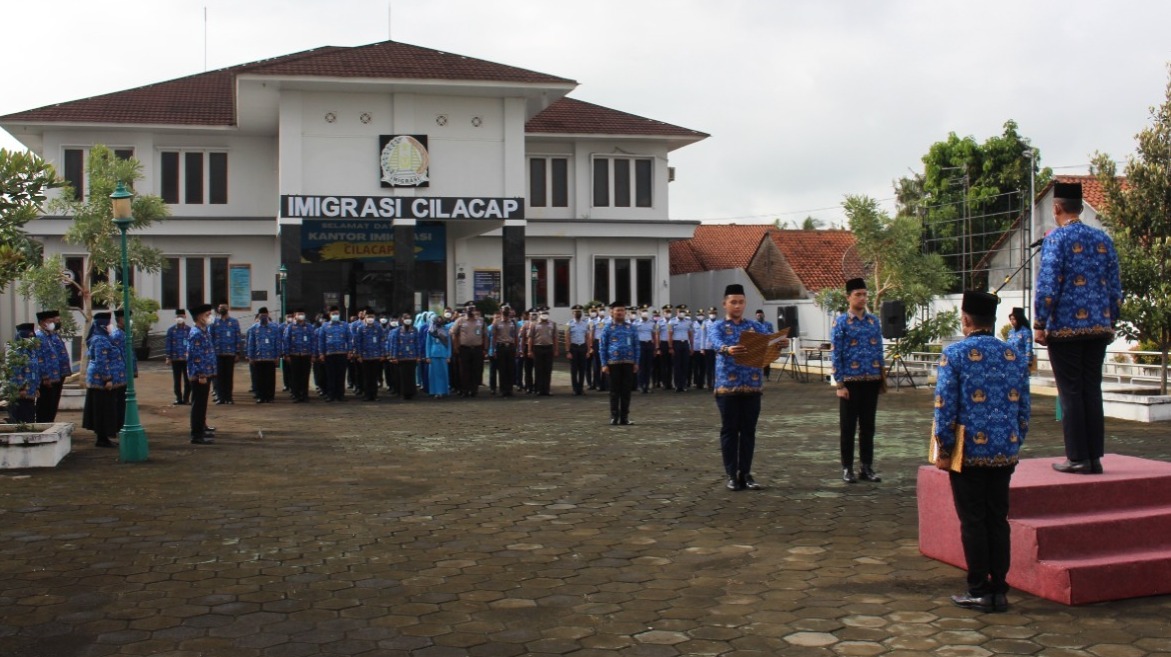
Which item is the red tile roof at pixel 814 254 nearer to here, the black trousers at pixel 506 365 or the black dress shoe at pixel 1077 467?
the black trousers at pixel 506 365

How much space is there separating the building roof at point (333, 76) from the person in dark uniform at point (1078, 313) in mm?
24620

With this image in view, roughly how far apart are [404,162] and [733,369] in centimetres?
2266

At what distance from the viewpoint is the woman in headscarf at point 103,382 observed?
14.2 m

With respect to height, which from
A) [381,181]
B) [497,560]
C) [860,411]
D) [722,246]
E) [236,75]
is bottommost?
[497,560]

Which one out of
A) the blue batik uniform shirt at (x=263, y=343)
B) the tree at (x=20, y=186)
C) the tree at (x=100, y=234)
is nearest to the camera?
the tree at (x=20, y=186)

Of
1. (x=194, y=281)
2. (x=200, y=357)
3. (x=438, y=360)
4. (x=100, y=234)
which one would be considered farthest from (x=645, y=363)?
(x=194, y=281)

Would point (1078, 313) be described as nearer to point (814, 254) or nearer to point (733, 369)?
point (733, 369)


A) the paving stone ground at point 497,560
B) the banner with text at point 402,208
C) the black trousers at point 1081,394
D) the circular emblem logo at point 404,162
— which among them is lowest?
the paving stone ground at point 497,560

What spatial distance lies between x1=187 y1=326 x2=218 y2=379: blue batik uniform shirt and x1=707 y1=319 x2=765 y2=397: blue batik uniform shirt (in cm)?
728

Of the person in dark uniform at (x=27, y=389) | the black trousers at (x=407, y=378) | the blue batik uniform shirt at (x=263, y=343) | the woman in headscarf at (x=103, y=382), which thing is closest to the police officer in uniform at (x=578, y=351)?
the black trousers at (x=407, y=378)

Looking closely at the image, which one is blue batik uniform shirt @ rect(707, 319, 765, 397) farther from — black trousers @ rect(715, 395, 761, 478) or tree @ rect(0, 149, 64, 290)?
tree @ rect(0, 149, 64, 290)

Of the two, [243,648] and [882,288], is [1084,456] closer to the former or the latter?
[243,648]

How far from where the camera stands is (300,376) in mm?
22172

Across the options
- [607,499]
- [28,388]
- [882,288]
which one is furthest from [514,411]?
[882,288]
